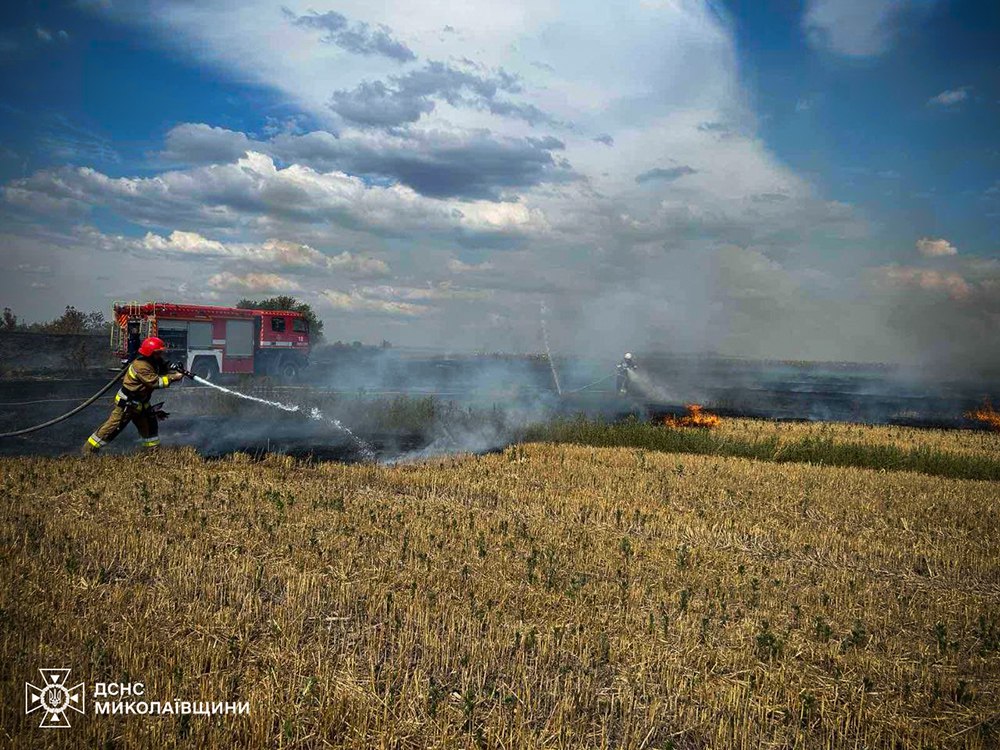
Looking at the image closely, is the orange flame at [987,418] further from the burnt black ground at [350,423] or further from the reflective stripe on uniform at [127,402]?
the reflective stripe on uniform at [127,402]

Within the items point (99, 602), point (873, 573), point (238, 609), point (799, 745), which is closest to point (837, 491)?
point (873, 573)

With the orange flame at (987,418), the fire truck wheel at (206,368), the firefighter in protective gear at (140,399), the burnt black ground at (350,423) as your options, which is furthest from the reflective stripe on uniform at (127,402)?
the orange flame at (987,418)

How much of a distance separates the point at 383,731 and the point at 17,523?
19.4ft

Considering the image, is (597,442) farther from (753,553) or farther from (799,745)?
(799,745)

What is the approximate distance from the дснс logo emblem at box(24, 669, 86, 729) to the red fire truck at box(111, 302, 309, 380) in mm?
25195

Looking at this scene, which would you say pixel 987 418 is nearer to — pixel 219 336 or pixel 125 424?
pixel 125 424

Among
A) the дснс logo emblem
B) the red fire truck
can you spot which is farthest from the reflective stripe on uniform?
the red fire truck

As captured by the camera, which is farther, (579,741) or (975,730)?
(975,730)

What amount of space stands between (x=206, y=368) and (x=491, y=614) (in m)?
26.8

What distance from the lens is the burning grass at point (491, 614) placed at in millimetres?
4152

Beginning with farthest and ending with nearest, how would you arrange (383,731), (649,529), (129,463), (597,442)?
(597,442)
(129,463)
(649,529)
(383,731)

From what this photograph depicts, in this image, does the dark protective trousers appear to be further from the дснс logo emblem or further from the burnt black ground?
the дснс logo emblem

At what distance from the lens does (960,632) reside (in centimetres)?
600

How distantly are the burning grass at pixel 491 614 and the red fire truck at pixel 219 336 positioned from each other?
18.3m
